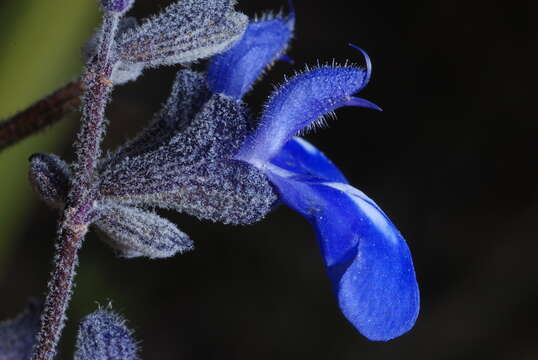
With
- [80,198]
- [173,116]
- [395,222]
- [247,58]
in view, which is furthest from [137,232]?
[395,222]

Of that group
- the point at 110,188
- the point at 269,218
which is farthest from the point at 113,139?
the point at 110,188

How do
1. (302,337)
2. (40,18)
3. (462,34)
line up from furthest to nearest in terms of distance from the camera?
(462,34), (302,337), (40,18)

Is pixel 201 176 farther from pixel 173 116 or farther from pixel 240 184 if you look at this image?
pixel 173 116

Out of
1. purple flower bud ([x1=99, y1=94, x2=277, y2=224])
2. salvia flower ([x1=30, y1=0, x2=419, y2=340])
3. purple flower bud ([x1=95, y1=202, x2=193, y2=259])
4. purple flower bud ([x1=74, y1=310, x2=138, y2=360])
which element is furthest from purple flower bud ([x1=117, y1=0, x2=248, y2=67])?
purple flower bud ([x1=74, y1=310, x2=138, y2=360])

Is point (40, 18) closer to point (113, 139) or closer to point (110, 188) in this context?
point (113, 139)

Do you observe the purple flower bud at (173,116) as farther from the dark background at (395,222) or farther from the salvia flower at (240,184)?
the dark background at (395,222)

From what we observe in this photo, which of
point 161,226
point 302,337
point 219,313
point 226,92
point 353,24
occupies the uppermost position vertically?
point 353,24

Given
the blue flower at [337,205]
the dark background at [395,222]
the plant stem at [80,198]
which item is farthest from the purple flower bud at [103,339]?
the dark background at [395,222]
